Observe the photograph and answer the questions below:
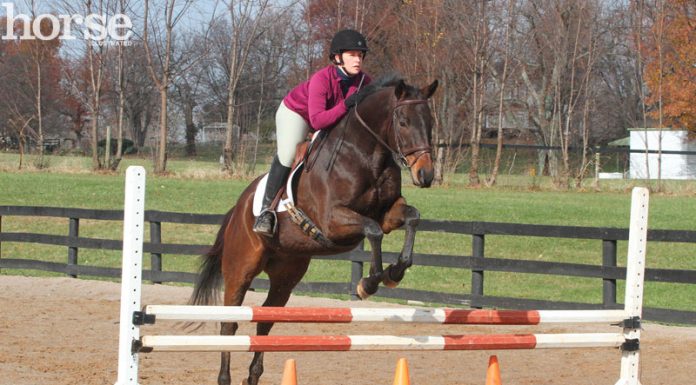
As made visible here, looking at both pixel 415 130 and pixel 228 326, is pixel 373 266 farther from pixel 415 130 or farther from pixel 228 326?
pixel 228 326

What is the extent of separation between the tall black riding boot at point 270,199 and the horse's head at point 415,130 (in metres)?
1.04

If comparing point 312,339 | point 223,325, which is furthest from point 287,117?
point 312,339

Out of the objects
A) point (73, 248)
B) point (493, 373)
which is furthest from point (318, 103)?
point (73, 248)

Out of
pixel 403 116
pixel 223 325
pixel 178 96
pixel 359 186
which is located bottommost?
pixel 223 325

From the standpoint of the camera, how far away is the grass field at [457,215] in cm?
1477

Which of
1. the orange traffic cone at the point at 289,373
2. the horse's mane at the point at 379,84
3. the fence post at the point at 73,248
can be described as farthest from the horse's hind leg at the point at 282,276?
the fence post at the point at 73,248

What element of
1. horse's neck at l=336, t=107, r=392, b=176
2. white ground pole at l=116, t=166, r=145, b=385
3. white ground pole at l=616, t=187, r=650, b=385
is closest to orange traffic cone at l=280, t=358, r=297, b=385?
white ground pole at l=116, t=166, r=145, b=385

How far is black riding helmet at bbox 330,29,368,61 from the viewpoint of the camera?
5.77 meters

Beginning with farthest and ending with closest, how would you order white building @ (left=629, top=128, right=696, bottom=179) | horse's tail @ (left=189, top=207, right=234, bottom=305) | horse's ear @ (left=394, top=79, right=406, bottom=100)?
white building @ (left=629, top=128, right=696, bottom=179), horse's tail @ (left=189, top=207, right=234, bottom=305), horse's ear @ (left=394, top=79, right=406, bottom=100)

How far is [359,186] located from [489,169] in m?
23.6

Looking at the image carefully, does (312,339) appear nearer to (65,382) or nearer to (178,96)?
(65,382)

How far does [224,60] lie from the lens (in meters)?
47.5

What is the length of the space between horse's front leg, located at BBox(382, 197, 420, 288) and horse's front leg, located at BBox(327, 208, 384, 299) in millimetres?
69

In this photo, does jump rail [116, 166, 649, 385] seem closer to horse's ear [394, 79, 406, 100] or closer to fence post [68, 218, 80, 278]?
horse's ear [394, 79, 406, 100]
